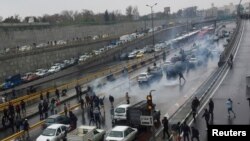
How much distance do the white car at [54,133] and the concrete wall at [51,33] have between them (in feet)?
143

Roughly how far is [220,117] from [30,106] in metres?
16.4

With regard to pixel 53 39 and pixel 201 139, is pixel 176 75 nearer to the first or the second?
pixel 201 139

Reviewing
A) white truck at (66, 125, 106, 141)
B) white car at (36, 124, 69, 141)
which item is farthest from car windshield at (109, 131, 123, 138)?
white car at (36, 124, 69, 141)

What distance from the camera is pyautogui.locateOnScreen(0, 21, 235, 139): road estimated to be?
3155 cm

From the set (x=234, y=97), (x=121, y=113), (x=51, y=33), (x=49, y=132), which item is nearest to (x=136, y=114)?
(x=121, y=113)

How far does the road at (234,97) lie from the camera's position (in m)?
25.5

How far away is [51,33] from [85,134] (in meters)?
64.5

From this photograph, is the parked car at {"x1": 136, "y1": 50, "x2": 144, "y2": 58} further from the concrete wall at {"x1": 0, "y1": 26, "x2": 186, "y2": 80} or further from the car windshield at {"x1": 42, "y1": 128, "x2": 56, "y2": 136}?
the car windshield at {"x1": 42, "y1": 128, "x2": 56, "y2": 136}

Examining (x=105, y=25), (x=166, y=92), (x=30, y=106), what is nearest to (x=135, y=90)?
(x=166, y=92)

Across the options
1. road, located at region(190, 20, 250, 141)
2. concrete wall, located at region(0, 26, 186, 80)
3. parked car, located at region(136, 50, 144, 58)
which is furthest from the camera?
parked car, located at region(136, 50, 144, 58)

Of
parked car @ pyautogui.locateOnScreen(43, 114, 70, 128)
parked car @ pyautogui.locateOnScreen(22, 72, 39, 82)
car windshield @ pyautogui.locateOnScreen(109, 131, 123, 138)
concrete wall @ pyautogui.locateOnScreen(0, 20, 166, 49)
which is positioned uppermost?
concrete wall @ pyautogui.locateOnScreen(0, 20, 166, 49)

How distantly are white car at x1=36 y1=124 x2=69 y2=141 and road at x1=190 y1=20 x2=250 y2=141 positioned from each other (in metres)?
7.80

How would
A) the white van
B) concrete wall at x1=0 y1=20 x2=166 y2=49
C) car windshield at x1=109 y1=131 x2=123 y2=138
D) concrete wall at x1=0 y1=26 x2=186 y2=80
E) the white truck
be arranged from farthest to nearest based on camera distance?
concrete wall at x1=0 y1=20 x2=166 y2=49
concrete wall at x1=0 y1=26 x2=186 y2=80
the white van
car windshield at x1=109 y1=131 x2=123 y2=138
the white truck

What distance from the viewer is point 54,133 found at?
23750 mm
